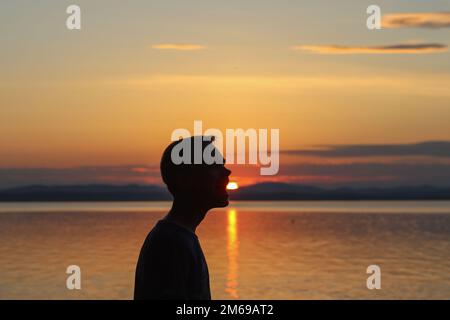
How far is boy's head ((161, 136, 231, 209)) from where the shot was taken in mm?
4953

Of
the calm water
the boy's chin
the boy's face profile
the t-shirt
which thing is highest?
the boy's face profile

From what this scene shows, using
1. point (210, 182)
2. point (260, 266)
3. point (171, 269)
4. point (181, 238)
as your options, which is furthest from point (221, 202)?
point (260, 266)

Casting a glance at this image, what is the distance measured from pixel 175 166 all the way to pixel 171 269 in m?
0.60

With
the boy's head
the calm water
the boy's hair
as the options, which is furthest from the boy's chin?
the calm water

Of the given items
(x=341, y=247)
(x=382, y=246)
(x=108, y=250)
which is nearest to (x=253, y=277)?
(x=108, y=250)

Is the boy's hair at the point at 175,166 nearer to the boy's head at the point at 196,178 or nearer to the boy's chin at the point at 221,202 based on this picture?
the boy's head at the point at 196,178

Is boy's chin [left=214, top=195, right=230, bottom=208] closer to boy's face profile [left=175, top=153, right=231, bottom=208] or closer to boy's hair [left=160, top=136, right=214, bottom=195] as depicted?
boy's face profile [left=175, top=153, right=231, bottom=208]

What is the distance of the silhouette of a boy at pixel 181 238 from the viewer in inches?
190

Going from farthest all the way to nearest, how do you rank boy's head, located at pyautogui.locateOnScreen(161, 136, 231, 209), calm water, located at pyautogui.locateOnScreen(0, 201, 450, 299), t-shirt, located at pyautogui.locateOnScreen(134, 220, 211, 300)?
calm water, located at pyautogui.locateOnScreen(0, 201, 450, 299) → boy's head, located at pyautogui.locateOnScreen(161, 136, 231, 209) → t-shirt, located at pyautogui.locateOnScreen(134, 220, 211, 300)

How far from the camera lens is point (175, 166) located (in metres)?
5.01

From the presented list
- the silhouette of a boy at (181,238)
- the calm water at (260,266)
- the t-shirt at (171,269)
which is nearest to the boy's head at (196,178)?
the silhouette of a boy at (181,238)

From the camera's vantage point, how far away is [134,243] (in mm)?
87812
